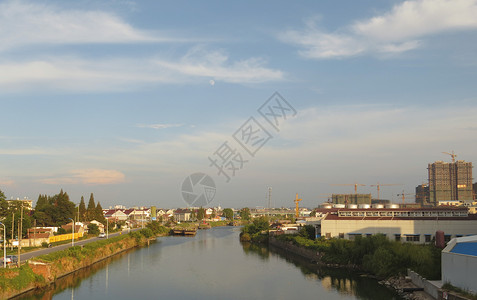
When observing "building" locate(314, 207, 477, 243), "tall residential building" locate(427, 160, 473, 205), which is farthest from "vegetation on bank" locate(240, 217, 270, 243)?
"tall residential building" locate(427, 160, 473, 205)

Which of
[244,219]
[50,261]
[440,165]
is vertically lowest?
[244,219]

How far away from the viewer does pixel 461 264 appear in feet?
79.6

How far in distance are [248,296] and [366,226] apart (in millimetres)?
24091

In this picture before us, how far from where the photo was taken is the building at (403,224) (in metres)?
48.0

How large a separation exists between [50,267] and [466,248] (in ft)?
95.8

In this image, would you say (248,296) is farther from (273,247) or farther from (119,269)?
(273,247)

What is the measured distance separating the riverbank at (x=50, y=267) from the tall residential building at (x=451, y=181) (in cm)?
13001

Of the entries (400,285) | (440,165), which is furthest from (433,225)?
(440,165)

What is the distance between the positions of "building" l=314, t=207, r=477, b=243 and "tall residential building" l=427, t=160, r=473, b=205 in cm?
10926

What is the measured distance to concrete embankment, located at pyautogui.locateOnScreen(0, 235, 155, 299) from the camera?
27.4 metres

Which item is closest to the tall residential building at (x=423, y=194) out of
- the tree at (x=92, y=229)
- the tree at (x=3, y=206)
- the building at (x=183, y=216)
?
the building at (x=183, y=216)

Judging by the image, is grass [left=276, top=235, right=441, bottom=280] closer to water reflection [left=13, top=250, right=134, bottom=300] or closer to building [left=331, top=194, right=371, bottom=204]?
water reflection [left=13, top=250, right=134, bottom=300]

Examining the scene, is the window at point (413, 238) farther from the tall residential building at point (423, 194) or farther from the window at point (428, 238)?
the tall residential building at point (423, 194)

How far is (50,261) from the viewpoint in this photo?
111 feet
